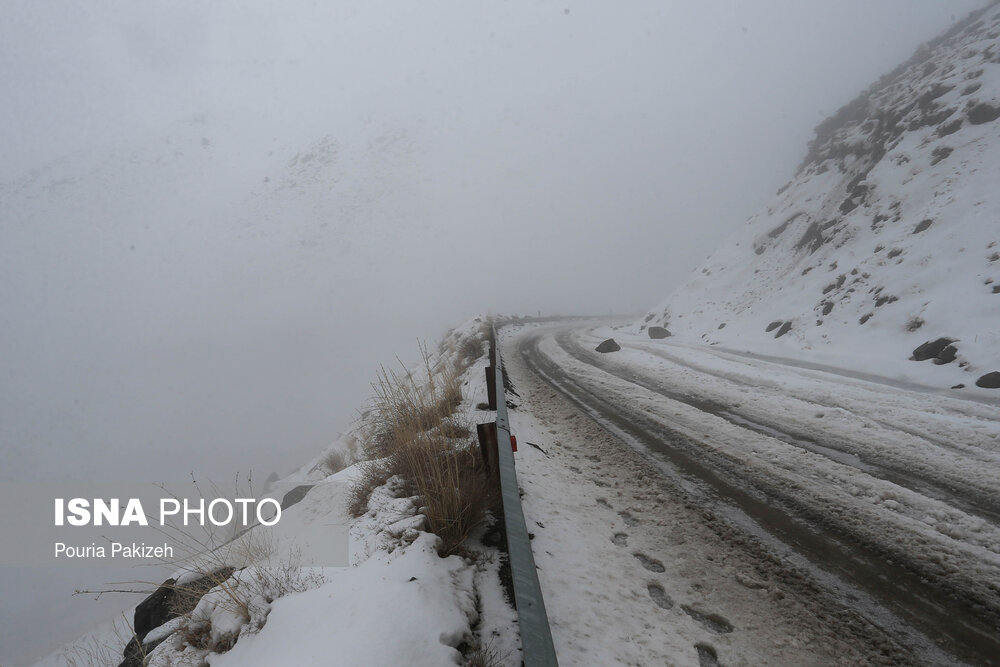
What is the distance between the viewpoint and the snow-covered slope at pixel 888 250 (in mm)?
8547

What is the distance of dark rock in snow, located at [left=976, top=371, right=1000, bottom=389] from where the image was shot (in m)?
5.92

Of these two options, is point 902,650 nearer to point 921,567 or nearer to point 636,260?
point 921,567

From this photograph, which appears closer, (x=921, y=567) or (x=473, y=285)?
(x=921, y=567)

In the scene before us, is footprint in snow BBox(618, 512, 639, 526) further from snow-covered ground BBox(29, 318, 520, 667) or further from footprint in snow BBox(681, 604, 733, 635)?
snow-covered ground BBox(29, 318, 520, 667)

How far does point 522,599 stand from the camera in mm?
1543

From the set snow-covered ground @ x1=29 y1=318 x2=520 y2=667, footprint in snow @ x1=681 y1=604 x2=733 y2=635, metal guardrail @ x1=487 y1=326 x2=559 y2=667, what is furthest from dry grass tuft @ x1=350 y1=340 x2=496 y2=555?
footprint in snow @ x1=681 y1=604 x2=733 y2=635

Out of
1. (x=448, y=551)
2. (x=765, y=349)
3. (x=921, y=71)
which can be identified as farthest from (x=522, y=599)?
(x=921, y=71)

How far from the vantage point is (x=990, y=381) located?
235 inches

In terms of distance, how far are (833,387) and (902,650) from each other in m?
5.75

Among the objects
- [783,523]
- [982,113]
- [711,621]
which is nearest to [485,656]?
[711,621]

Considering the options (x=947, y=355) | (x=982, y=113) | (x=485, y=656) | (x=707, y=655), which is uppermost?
(x=982, y=113)

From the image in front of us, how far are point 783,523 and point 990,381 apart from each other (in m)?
6.07

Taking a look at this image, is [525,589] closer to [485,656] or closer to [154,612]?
[485,656]

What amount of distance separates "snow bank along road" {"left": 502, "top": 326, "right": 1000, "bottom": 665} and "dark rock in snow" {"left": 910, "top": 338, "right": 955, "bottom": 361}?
2.42 m
